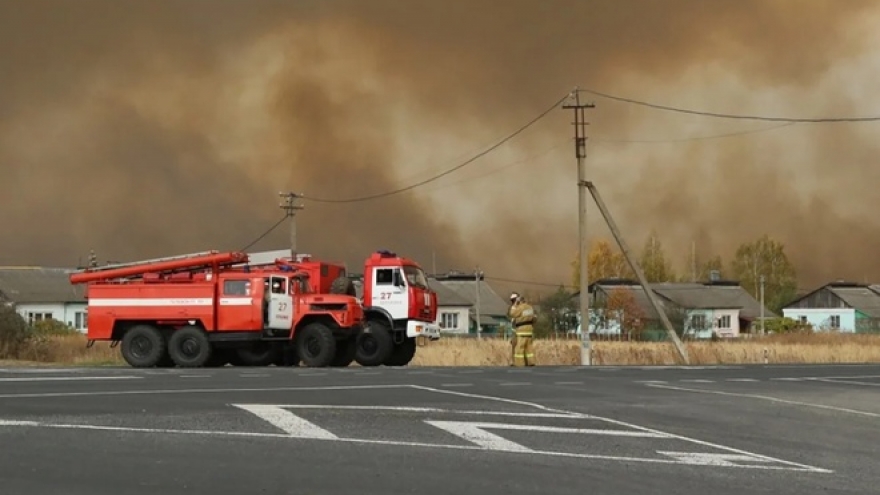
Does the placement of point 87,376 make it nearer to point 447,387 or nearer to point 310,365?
point 447,387

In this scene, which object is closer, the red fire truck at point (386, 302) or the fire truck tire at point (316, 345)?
the fire truck tire at point (316, 345)

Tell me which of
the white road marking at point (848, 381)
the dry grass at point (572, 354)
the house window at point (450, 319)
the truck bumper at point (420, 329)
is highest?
the house window at point (450, 319)

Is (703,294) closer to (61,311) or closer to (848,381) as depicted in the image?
(61,311)

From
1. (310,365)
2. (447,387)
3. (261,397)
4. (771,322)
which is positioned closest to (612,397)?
(447,387)

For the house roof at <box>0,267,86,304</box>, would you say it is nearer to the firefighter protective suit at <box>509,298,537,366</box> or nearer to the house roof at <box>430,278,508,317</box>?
the house roof at <box>430,278,508,317</box>

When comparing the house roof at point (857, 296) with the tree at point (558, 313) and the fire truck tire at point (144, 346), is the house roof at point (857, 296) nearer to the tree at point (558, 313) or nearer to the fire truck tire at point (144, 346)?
the tree at point (558, 313)

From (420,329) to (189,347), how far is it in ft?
19.8

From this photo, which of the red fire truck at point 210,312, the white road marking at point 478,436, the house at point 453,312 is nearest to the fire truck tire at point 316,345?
the red fire truck at point 210,312

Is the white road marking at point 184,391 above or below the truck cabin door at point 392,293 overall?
below

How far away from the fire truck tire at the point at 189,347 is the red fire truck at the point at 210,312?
0.08ft

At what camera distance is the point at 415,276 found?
33.1 metres

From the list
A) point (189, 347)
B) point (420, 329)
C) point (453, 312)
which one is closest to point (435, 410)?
point (420, 329)

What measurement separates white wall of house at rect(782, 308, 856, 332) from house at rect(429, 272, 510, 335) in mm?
32248

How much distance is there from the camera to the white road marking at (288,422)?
1197 cm
